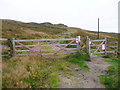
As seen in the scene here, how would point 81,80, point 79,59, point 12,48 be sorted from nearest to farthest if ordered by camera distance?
point 81,80 < point 79,59 < point 12,48

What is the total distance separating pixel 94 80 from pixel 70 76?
3.78ft

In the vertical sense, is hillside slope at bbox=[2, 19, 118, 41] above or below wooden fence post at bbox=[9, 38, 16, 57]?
above

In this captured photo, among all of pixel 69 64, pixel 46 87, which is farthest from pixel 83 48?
pixel 46 87

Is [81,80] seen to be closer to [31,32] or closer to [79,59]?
[79,59]

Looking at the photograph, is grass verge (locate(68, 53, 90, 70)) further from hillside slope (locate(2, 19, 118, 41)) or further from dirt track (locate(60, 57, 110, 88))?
hillside slope (locate(2, 19, 118, 41))

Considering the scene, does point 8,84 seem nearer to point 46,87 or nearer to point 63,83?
point 46,87

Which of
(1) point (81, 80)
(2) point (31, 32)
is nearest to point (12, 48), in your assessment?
(1) point (81, 80)

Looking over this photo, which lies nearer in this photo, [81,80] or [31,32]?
[81,80]

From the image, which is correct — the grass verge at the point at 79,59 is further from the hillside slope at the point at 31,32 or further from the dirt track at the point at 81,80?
the hillside slope at the point at 31,32

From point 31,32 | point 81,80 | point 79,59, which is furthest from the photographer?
point 31,32

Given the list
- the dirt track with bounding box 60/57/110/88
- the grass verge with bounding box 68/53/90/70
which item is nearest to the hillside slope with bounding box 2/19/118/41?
the grass verge with bounding box 68/53/90/70

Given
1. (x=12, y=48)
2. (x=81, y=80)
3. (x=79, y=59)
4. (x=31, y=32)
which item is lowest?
(x=81, y=80)

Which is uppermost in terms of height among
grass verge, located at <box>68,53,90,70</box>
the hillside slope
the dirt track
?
the hillside slope

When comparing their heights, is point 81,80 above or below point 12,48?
below
